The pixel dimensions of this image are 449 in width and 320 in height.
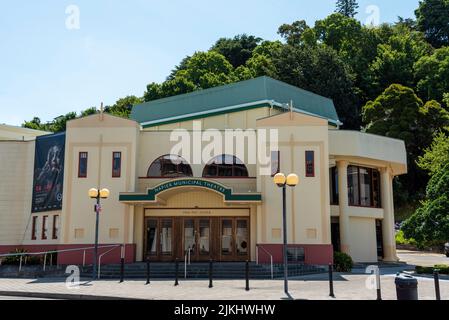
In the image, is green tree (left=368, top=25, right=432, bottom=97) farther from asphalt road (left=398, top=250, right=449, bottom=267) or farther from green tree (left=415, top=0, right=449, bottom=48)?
asphalt road (left=398, top=250, right=449, bottom=267)

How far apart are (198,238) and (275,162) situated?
5.55 meters

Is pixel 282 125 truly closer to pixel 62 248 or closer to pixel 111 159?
pixel 111 159

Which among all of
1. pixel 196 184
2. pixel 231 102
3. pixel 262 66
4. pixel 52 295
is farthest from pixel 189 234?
pixel 262 66

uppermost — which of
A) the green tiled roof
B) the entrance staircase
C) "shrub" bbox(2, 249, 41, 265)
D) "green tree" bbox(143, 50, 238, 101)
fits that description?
"green tree" bbox(143, 50, 238, 101)

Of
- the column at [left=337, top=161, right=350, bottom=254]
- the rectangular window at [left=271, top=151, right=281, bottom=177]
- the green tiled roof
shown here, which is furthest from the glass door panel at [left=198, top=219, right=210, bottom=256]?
the green tiled roof

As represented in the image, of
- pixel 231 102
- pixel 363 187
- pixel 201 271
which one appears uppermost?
pixel 231 102

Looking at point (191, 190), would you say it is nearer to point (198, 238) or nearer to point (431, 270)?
point (198, 238)

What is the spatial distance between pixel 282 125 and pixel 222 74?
42.7 meters

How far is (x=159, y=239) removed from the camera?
2656cm

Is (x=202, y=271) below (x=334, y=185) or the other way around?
below

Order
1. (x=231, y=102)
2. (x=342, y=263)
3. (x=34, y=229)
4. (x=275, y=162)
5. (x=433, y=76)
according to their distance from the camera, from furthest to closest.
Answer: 1. (x=433, y=76)
2. (x=231, y=102)
3. (x=34, y=229)
4. (x=275, y=162)
5. (x=342, y=263)

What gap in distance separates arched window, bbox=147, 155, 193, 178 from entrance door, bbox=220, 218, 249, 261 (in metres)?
3.33

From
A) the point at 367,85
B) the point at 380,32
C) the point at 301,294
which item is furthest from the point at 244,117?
the point at 380,32

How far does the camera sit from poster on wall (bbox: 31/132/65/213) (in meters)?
28.2
